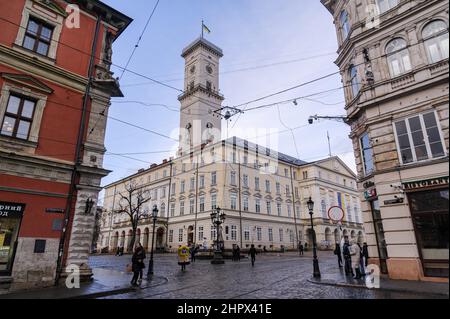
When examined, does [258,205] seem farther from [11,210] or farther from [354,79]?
[11,210]

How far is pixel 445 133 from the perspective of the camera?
1066cm

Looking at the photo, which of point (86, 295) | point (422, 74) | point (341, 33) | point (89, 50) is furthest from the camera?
point (341, 33)

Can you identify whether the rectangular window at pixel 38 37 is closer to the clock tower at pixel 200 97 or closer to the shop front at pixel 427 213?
the shop front at pixel 427 213

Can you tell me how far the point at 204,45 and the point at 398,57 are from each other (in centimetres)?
4985

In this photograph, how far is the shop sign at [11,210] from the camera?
466 inches

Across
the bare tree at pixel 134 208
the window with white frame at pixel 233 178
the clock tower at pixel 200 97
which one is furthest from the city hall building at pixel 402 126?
the clock tower at pixel 200 97

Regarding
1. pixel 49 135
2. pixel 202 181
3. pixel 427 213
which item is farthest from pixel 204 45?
pixel 427 213

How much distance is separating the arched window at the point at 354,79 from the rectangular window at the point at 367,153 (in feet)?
8.68

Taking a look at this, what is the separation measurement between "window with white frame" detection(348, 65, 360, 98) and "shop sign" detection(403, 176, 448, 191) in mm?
5788

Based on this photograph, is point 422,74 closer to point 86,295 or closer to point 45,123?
point 86,295

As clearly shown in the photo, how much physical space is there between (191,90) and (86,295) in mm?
48423

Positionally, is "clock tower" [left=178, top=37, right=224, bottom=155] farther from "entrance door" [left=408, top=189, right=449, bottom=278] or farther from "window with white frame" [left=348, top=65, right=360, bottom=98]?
"entrance door" [left=408, top=189, right=449, bottom=278]

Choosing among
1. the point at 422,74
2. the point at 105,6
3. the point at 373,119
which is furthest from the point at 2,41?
the point at 422,74

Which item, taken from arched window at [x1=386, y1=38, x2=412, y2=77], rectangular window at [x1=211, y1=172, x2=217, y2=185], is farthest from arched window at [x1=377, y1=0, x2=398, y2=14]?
rectangular window at [x1=211, y1=172, x2=217, y2=185]
